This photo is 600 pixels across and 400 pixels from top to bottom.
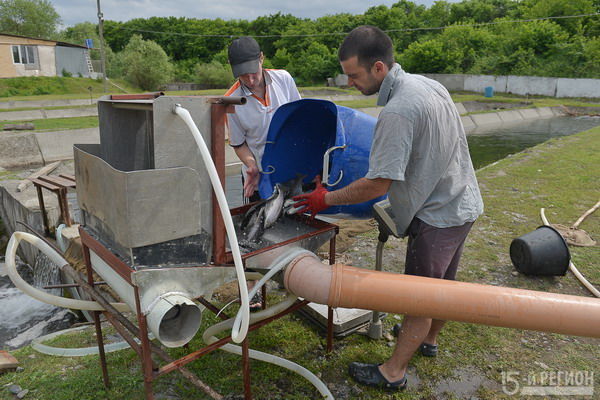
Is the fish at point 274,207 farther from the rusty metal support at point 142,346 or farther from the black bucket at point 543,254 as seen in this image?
the black bucket at point 543,254

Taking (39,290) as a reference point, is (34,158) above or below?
below

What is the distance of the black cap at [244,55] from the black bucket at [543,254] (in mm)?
2816

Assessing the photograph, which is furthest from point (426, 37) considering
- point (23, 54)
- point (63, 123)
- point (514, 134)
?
point (63, 123)

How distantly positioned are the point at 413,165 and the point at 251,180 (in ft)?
4.33

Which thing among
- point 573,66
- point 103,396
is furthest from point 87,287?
point 573,66

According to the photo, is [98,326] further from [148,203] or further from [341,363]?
[341,363]

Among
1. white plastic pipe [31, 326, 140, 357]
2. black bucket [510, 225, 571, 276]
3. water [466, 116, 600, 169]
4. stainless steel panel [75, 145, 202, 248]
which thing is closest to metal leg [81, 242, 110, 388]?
white plastic pipe [31, 326, 140, 357]

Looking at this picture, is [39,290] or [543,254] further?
[543,254]

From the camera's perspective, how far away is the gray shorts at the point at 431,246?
2.18 meters

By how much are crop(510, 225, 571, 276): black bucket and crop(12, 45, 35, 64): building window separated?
35.5 metres

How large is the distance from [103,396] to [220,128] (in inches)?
68.7

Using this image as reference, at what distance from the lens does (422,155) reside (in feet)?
6.62

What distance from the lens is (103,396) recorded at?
2.42 meters

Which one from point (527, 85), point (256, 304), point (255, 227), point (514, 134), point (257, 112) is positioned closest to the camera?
point (255, 227)
